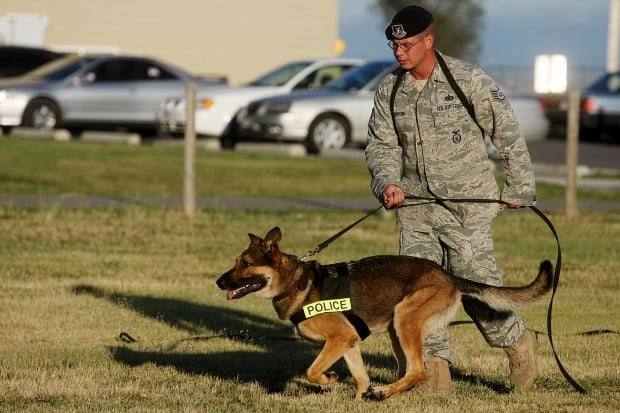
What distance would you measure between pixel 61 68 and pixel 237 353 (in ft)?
64.3

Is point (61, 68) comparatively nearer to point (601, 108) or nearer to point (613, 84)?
point (601, 108)

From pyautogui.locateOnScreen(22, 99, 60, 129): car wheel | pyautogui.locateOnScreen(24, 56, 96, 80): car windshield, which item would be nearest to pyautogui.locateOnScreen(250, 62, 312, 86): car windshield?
pyautogui.locateOnScreen(24, 56, 96, 80): car windshield

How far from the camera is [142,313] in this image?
384 inches

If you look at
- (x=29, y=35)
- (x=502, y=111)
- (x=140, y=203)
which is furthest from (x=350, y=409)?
(x=29, y=35)

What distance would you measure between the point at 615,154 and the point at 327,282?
65.2 feet

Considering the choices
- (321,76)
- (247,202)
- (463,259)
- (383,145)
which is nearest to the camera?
(463,259)

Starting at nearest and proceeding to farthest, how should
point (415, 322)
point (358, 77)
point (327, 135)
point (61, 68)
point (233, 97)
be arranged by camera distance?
point (415, 322)
point (327, 135)
point (358, 77)
point (233, 97)
point (61, 68)

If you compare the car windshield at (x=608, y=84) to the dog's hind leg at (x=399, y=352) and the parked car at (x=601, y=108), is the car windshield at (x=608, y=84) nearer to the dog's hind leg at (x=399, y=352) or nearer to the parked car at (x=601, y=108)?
the parked car at (x=601, y=108)

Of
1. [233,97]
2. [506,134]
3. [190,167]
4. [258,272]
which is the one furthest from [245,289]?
[233,97]

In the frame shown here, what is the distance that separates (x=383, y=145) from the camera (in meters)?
7.16

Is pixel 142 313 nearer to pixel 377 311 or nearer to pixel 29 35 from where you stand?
pixel 377 311

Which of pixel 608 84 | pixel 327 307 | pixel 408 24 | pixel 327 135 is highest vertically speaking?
pixel 408 24

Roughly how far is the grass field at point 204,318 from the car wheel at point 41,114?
7867mm

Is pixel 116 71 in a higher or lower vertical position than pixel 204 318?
higher
